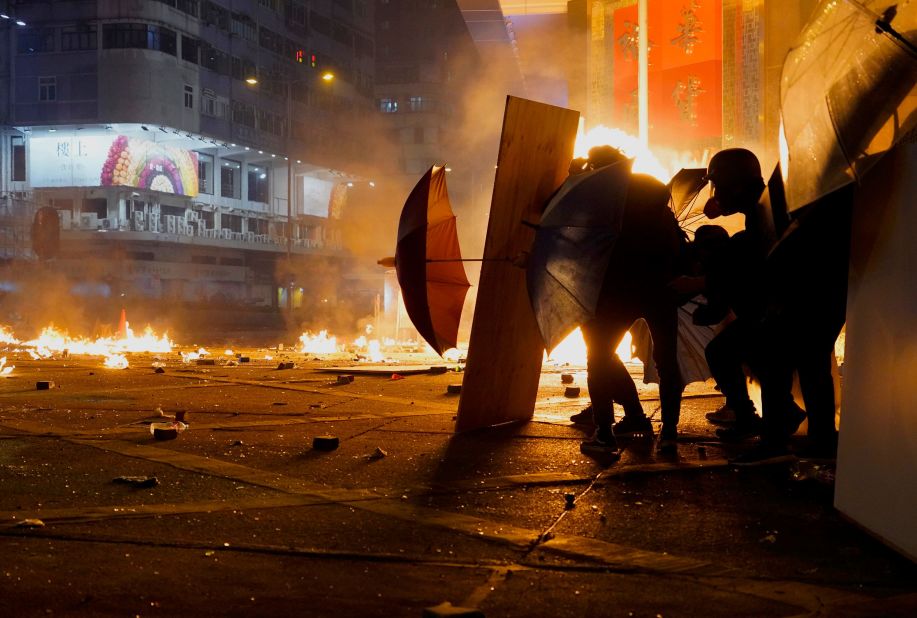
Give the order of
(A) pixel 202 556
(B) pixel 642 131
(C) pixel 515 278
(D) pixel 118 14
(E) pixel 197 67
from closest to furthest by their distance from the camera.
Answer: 1. (A) pixel 202 556
2. (C) pixel 515 278
3. (B) pixel 642 131
4. (D) pixel 118 14
5. (E) pixel 197 67

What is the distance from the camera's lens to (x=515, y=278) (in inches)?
251

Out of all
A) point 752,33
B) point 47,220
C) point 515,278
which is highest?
point 752,33

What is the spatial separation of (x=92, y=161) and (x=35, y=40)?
6885mm

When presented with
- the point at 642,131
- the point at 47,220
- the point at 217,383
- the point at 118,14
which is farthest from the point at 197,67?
the point at 217,383

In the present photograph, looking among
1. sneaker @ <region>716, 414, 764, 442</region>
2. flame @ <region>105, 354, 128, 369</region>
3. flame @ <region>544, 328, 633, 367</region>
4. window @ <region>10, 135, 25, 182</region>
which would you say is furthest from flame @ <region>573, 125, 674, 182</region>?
window @ <region>10, 135, 25, 182</region>

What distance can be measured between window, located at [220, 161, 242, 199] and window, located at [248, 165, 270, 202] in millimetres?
1234

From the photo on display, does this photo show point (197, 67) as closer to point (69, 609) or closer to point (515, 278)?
point (515, 278)

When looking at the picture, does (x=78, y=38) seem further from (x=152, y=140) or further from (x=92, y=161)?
(x=92, y=161)

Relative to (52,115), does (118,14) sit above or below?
above

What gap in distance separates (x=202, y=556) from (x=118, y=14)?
49.0 m

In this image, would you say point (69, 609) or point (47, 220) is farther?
point (47, 220)

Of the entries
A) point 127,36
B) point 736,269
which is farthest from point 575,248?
point 127,36

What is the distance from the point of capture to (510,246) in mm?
6234

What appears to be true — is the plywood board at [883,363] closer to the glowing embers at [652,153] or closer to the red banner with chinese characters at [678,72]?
the glowing embers at [652,153]
